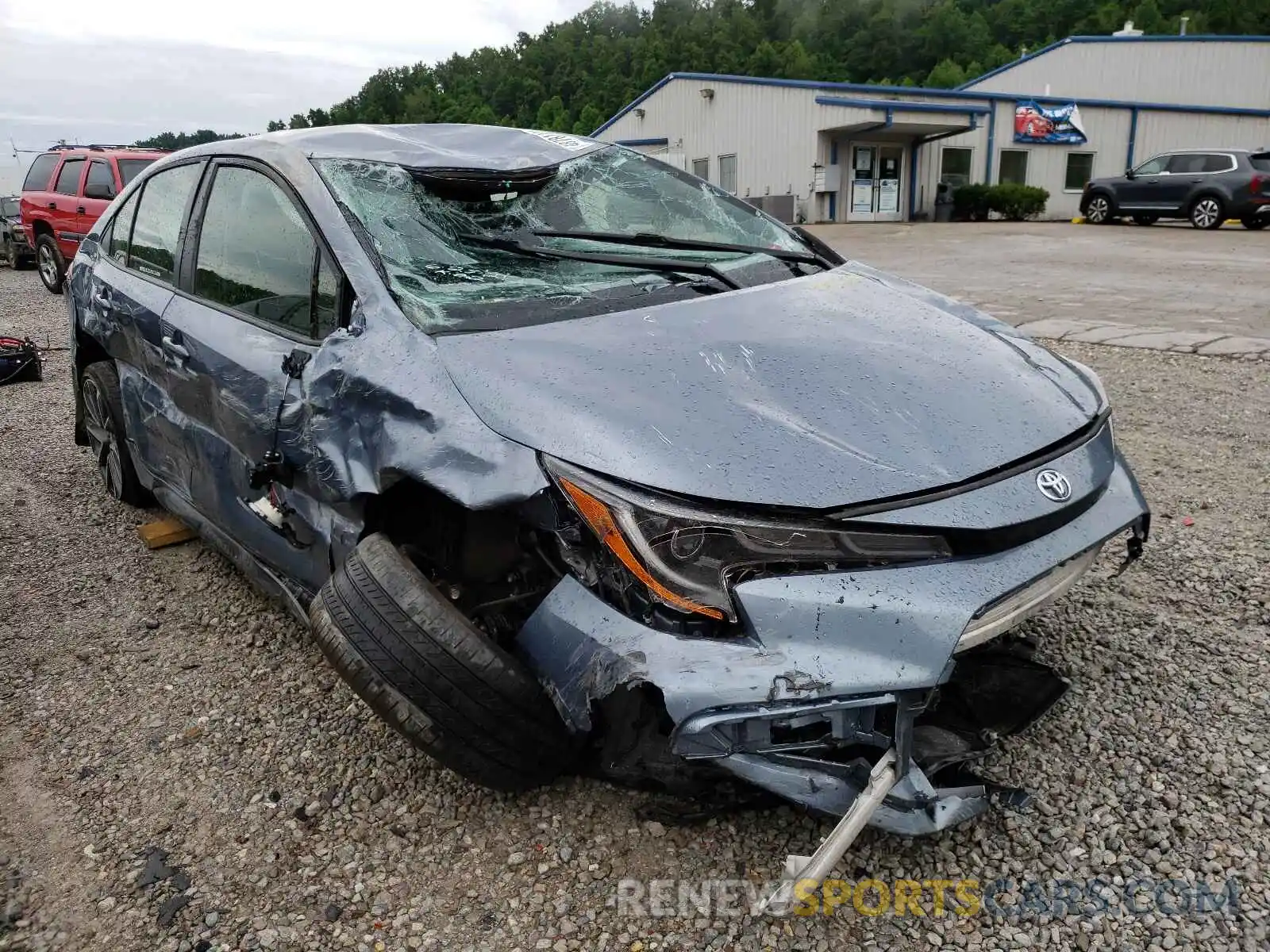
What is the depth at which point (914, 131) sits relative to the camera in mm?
25531

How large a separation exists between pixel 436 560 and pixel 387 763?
58 centimetres

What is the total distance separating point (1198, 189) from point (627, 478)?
21.8 metres

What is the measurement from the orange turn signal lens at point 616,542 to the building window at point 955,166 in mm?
28398

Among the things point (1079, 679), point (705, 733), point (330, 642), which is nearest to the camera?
point (705, 733)

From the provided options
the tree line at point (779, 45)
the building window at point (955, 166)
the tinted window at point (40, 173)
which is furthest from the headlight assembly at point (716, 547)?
the tree line at point (779, 45)

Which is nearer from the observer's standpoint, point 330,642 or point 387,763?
point 330,642

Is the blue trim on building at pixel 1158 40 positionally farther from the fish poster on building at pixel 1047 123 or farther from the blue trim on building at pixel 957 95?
the blue trim on building at pixel 957 95

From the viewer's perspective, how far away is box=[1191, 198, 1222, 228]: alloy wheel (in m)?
19.4

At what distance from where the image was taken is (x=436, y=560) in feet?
8.11

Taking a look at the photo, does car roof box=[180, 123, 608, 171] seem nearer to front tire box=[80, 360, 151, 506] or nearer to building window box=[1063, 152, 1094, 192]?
front tire box=[80, 360, 151, 506]

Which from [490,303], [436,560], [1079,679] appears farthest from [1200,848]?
[490,303]

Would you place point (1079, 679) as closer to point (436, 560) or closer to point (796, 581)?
point (796, 581)

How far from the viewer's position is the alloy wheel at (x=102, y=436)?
418 cm

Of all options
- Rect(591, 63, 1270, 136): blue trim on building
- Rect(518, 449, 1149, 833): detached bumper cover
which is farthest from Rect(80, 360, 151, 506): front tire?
Rect(591, 63, 1270, 136): blue trim on building
